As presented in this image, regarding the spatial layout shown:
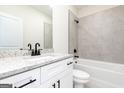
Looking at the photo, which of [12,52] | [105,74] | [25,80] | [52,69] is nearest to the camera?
[25,80]

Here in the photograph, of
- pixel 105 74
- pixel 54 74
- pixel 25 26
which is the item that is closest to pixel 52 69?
pixel 54 74

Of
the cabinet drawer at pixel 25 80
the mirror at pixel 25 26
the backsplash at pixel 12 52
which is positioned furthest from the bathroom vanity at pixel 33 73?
the mirror at pixel 25 26

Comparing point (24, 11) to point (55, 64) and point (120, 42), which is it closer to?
point (55, 64)

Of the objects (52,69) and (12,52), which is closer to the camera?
(52,69)

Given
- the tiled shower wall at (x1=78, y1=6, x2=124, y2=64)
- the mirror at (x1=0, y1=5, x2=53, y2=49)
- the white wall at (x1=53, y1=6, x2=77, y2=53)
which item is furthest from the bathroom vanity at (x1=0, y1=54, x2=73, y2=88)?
the tiled shower wall at (x1=78, y1=6, x2=124, y2=64)

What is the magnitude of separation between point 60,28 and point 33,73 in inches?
60.3

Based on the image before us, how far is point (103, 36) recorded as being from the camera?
8.25ft

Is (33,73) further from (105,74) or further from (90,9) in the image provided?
(90,9)

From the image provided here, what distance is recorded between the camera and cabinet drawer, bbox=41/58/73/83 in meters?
0.89

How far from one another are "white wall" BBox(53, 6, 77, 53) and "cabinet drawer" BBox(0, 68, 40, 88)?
1.25 meters

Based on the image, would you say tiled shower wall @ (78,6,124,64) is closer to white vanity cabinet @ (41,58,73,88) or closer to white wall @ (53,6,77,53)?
white wall @ (53,6,77,53)

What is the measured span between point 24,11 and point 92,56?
2.05 m

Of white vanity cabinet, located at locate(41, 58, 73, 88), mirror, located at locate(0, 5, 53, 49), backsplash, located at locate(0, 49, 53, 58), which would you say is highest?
mirror, located at locate(0, 5, 53, 49)
